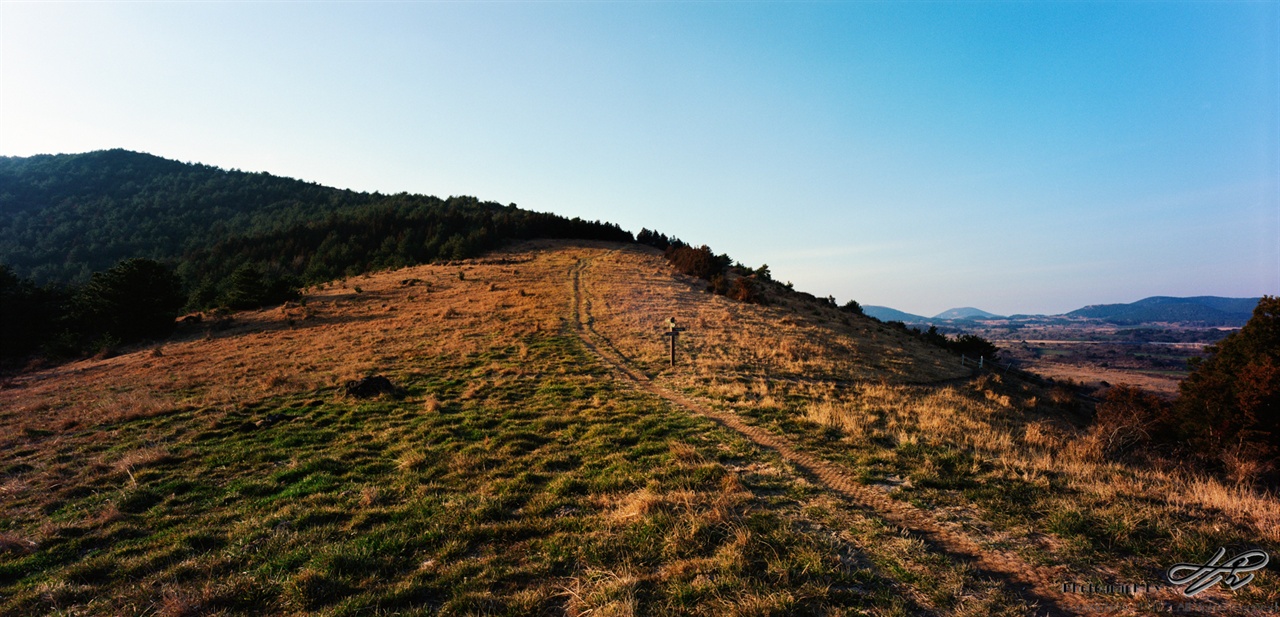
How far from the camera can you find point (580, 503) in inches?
258

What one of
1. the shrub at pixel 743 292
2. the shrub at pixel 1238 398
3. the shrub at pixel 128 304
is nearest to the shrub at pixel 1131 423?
the shrub at pixel 1238 398

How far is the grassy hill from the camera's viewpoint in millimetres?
4441

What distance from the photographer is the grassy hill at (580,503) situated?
444cm

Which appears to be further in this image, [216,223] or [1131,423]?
[216,223]

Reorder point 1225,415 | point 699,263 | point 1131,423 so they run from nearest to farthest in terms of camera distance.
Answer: point 1131,423, point 1225,415, point 699,263

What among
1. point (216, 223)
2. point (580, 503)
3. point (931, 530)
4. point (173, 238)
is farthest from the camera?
point (216, 223)

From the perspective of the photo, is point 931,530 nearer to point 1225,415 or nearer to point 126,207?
point 1225,415

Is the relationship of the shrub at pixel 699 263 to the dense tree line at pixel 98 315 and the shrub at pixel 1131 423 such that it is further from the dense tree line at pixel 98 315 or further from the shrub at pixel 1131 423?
the dense tree line at pixel 98 315

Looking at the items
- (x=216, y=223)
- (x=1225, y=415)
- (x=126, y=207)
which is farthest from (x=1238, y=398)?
(x=126, y=207)

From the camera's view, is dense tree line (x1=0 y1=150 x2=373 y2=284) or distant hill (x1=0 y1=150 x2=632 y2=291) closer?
distant hill (x1=0 y1=150 x2=632 y2=291)

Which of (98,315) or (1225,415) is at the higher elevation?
(98,315)

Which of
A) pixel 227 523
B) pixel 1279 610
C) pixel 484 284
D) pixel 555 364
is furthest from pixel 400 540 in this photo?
pixel 484 284

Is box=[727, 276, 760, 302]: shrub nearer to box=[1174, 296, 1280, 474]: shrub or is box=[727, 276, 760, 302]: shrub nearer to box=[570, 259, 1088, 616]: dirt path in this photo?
box=[1174, 296, 1280, 474]: shrub

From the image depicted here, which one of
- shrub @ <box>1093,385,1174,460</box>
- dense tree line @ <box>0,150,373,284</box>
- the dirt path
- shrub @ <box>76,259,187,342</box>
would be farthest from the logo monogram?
dense tree line @ <box>0,150,373,284</box>
